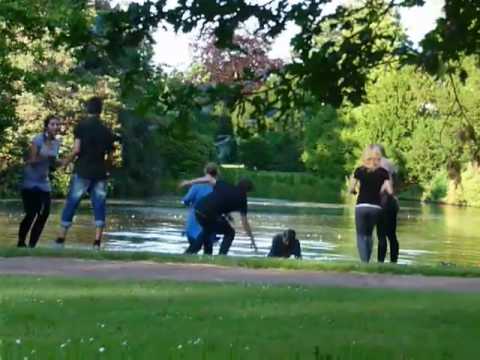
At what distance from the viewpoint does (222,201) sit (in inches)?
671

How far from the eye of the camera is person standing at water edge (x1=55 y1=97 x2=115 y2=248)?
14.4 meters

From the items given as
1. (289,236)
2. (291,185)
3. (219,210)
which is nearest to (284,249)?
(289,236)

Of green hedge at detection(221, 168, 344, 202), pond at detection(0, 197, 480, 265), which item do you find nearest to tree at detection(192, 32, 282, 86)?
pond at detection(0, 197, 480, 265)

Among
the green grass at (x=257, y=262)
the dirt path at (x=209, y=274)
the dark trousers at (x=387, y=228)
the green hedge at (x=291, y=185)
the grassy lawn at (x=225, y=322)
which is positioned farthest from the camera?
the green hedge at (x=291, y=185)

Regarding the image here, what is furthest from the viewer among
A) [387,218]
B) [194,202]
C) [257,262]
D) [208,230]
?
[194,202]

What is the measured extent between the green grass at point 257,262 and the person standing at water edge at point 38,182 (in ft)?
4.86

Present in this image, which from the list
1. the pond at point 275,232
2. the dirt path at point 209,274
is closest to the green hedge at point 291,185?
the pond at point 275,232

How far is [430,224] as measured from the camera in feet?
120

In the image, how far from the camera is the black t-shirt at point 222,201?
55.5 ft

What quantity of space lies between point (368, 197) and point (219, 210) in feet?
9.07

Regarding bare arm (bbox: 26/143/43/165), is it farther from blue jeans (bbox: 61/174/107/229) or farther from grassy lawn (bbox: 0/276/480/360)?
grassy lawn (bbox: 0/276/480/360)

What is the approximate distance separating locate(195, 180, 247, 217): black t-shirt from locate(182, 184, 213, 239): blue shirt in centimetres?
21

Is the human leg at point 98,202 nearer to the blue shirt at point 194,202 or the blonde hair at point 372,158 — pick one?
the blue shirt at point 194,202

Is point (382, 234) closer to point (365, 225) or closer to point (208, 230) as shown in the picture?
point (365, 225)
